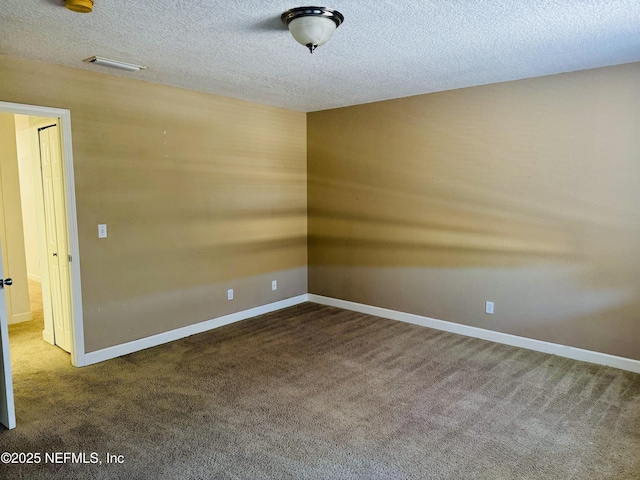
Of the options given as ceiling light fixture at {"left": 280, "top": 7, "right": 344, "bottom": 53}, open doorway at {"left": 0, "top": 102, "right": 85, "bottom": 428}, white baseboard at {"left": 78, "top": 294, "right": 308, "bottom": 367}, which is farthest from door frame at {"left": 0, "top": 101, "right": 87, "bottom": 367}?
ceiling light fixture at {"left": 280, "top": 7, "right": 344, "bottom": 53}

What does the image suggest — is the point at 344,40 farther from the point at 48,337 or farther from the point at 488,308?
the point at 48,337

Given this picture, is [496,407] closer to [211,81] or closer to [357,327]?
[357,327]

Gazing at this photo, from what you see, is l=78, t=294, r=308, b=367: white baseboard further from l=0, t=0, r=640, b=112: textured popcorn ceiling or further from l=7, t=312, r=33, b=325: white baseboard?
l=0, t=0, r=640, b=112: textured popcorn ceiling

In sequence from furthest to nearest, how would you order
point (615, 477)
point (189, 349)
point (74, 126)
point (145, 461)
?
point (189, 349) → point (74, 126) → point (145, 461) → point (615, 477)

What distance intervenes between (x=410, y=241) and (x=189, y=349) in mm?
2513

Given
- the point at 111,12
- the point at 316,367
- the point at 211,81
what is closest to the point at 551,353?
the point at 316,367

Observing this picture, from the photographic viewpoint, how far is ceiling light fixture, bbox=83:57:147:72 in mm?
3120

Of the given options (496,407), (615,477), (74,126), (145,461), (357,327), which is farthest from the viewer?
(357,327)

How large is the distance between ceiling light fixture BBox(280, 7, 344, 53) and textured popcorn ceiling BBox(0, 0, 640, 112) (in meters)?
0.06

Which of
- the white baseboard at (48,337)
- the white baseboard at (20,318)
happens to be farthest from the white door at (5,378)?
the white baseboard at (20,318)

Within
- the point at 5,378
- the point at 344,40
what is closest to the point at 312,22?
the point at 344,40

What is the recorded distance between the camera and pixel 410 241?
461cm


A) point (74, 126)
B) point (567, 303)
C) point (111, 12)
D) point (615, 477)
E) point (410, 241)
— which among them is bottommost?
point (615, 477)

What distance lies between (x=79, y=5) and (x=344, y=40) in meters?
1.50
